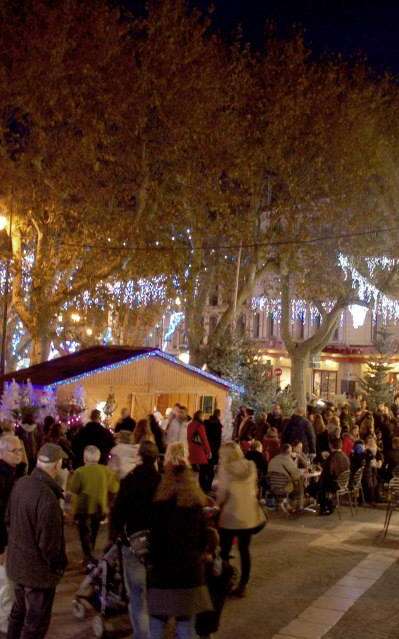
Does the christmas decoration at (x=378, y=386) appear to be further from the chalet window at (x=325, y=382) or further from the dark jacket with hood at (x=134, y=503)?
the dark jacket with hood at (x=134, y=503)

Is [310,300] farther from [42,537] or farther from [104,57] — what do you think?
[42,537]

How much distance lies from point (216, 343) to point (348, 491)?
12.1m


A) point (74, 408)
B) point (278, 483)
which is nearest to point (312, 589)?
point (278, 483)

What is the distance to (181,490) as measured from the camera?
5270mm

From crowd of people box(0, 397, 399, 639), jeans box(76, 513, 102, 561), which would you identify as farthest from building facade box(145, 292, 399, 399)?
crowd of people box(0, 397, 399, 639)

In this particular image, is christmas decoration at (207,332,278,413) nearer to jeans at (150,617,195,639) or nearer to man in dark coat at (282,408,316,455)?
man in dark coat at (282,408,316,455)

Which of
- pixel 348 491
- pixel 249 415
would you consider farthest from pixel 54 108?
pixel 348 491

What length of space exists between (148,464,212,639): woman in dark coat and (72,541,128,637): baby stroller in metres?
2.01

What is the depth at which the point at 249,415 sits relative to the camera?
1742cm

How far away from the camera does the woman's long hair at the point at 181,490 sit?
17.2 ft

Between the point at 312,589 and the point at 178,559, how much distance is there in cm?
403

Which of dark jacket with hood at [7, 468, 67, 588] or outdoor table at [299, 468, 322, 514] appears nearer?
dark jacket with hood at [7, 468, 67, 588]

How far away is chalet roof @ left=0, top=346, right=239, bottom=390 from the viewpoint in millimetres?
17781

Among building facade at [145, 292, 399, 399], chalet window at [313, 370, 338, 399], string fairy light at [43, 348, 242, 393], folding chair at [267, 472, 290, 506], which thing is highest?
building facade at [145, 292, 399, 399]
